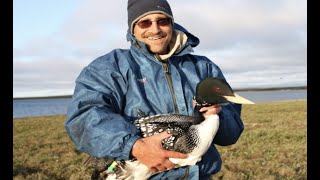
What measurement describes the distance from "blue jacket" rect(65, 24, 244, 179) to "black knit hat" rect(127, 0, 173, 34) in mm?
169

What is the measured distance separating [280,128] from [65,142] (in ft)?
27.2

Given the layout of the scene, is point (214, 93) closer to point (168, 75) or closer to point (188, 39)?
point (168, 75)

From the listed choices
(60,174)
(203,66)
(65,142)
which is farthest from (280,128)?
(203,66)

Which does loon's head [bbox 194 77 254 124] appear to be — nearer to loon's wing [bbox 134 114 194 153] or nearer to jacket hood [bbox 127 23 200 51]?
loon's wing [bbox 134 114 194 153]

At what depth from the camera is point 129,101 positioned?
3.08m

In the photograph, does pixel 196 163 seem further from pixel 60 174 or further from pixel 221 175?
pixel 60 174

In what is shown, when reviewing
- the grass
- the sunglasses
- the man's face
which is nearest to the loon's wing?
the man's face

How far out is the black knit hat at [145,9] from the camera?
3191 mm

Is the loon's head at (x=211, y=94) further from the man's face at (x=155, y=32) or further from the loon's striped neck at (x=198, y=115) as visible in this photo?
the man's face at (x=155, y=32)

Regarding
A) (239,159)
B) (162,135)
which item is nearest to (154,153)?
(162,135)

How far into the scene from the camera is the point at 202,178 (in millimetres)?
3252

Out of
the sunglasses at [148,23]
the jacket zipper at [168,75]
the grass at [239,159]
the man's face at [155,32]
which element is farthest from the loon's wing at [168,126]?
the grass at [239,159]
